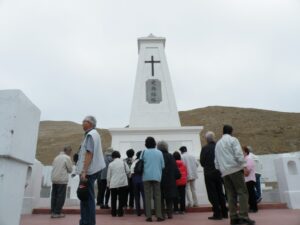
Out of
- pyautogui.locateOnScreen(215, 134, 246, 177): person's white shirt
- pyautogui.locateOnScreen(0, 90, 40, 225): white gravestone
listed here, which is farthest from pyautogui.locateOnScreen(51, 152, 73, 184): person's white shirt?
pyautogui.locateOnScreen(0, 90, 40, 225): white gravestone

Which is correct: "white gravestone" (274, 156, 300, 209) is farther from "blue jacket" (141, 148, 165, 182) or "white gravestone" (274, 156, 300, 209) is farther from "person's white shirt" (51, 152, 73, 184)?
"person's white shirt" (51, 152, 73, 184)

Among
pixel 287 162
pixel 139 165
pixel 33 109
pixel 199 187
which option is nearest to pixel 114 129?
pixel 199 187

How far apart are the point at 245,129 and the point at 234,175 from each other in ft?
118

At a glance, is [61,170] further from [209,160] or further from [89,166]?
[209,160]

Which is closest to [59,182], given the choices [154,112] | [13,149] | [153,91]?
[13,149]

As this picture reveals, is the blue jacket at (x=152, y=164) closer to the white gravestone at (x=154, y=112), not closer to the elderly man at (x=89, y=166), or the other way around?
the elderly man at (x=89, y=166)

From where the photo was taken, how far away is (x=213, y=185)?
5.37 m

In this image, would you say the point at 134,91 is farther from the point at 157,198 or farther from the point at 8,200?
the point at 8,200

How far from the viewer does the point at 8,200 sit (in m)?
2.20

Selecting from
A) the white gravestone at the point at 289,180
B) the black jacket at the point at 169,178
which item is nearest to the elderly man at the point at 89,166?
the black jacket at the point at 169,178

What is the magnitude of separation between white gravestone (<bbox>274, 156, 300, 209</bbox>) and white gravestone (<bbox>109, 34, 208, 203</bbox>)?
2469 mm

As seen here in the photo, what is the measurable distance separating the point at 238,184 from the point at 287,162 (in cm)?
375

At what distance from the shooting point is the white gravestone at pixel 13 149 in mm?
2148

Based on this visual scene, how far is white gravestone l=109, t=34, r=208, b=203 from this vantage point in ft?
32.2
